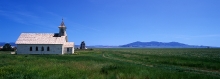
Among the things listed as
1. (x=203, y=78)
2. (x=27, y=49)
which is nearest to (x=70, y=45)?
(x=27, y=49)

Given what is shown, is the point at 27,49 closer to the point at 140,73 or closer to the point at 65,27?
the point at 65,27

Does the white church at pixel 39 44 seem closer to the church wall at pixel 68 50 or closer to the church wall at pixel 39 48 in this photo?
the church wall at pixel 39 48

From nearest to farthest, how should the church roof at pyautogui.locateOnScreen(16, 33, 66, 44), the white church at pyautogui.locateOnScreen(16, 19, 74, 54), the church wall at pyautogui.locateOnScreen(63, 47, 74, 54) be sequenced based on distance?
the white church at pyautogui.locateOnScreen(16, 19, 74, 54) → the church roof at pyautogui.locateOnScreen(16, 33, 66, 44) → the church wall at pyautogui.locateOnScreen(63, 47, 74, 54)

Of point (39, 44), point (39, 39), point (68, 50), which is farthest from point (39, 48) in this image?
point (68, 50)

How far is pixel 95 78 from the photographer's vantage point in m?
13.9

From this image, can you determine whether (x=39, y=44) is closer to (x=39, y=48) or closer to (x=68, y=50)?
(x=39, y=48)

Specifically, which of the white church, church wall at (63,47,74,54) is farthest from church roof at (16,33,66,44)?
church wall at (63,47,74,54)

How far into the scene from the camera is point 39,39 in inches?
2079

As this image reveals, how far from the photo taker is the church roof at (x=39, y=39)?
5191 centimetres

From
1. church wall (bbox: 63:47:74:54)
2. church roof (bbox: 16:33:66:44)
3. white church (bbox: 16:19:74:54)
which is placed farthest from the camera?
church wall (bbox: 63:47:74:54)

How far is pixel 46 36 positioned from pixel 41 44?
2.89m

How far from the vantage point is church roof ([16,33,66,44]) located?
51.9m

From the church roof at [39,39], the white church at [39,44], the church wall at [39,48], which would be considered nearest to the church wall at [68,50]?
the white church at [39,44]

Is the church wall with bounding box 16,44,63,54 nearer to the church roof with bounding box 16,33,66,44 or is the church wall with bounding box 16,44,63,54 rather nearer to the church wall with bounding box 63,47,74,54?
the church roof with bounding box 16,33,66,44
